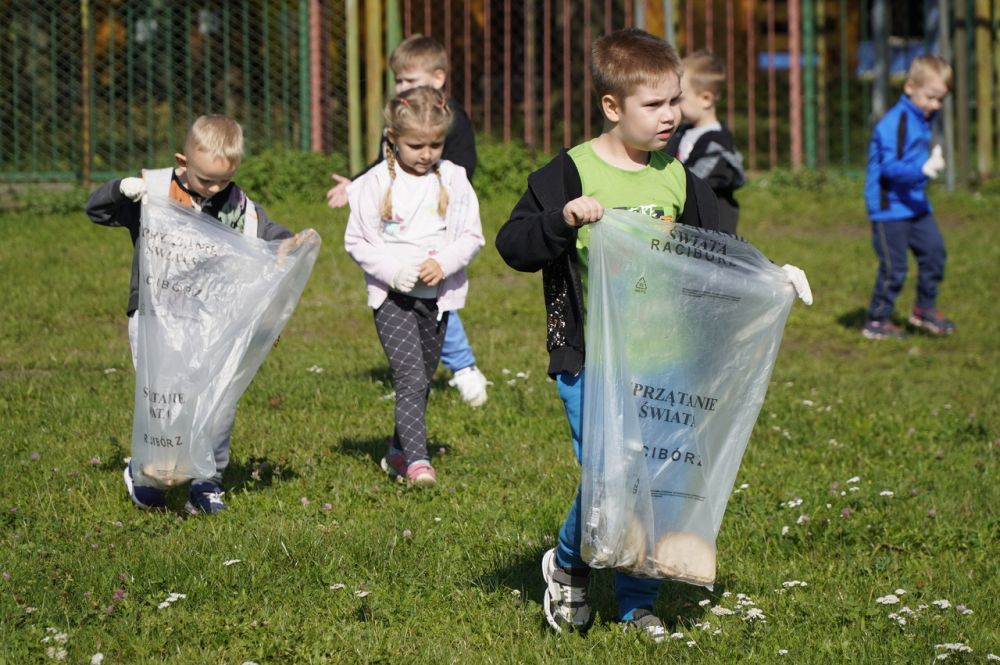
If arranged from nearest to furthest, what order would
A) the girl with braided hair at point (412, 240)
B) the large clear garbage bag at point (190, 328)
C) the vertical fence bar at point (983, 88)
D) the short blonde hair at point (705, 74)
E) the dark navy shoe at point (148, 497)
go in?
1. the large clear garbage bag at point (190, 328)
2. the dark navy shoe at point (148, 497)
3. the girl with braided hair at point (412, 240)
4. the short blonde hair at point (705, 74)
5. the vertical fence bar at point (983, 88)

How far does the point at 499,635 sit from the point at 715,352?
1069 millimetres

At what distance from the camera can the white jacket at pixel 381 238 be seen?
5434 mm

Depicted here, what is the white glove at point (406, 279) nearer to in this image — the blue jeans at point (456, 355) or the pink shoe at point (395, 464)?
the pink shoe at point (395, 464)

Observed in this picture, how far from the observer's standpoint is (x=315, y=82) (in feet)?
43.6

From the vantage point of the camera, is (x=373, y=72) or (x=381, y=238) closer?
(x=381, y=238)

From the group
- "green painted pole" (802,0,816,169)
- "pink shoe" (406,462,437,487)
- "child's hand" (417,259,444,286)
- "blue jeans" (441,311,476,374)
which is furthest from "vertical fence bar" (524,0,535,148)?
"pink shoe" (406,462,437,487)

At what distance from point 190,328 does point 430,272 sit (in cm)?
99

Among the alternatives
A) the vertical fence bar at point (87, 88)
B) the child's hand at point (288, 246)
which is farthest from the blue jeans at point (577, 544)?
the vertical fence bar at point (87, 88)

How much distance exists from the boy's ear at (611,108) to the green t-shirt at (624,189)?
0.35ft

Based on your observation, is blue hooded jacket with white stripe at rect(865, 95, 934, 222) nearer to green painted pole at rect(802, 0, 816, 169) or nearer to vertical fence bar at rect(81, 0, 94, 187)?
green painted pole at rect(802, 0, 816, 169)

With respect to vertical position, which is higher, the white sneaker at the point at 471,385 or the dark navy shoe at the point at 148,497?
the dark navy shoe at the point at 148,497

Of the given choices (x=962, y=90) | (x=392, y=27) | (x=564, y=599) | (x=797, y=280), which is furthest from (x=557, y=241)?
(x=962, y=90)

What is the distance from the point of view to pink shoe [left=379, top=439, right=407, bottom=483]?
5.57 meters

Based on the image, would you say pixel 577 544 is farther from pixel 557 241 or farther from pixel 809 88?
pixel 809 88
